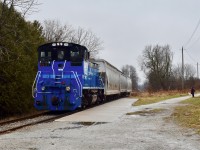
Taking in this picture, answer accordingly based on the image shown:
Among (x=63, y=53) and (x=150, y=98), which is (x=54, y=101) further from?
(x=150, y=98)

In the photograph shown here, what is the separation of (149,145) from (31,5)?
40.8 feet

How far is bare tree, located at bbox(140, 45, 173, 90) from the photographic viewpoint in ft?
274

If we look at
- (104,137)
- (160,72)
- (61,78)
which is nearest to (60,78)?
(61,78)

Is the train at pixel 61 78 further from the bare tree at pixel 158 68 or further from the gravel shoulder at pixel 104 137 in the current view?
the bare tree at pixel 158 68

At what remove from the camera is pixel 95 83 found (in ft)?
79.5

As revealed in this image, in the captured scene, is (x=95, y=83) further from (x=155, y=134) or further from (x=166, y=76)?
(x=166, y=76)

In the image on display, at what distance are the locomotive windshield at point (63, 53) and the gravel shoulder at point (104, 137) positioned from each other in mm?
7128

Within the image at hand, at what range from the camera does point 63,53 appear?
20.0 meters

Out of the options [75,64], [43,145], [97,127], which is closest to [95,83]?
[75,64]

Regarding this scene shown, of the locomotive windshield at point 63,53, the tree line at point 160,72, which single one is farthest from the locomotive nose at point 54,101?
the tree line at point 160,72

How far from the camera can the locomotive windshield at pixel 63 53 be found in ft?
65.0

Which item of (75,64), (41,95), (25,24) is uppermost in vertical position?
(25,24)

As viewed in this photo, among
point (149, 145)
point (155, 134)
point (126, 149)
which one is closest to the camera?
point (126, 149)

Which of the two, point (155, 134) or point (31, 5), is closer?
point (155, 134)
